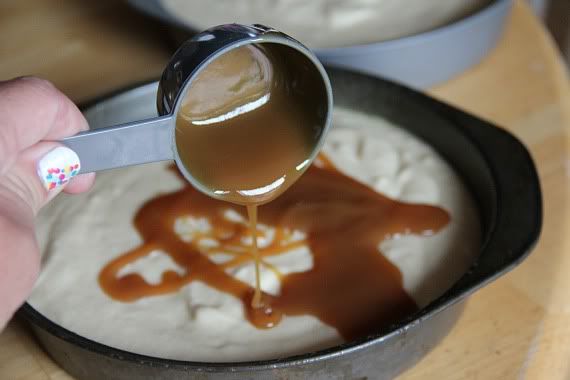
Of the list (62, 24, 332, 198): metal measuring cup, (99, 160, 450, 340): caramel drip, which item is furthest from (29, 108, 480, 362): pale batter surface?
(62, 24, 332, 198): metal measuring cup

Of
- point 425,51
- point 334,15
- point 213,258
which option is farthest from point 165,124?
point 334,15

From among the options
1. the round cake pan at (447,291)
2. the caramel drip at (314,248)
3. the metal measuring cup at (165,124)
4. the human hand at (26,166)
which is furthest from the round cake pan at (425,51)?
the human hand at (26,166)

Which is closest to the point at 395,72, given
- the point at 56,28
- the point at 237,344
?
the point at 237,344

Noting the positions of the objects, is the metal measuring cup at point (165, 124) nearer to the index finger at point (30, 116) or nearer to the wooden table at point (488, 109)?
the index finger at point (30, 116)

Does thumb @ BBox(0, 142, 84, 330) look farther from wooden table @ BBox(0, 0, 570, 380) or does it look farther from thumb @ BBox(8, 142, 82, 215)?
wooden table @ BBox(0, 0, 570, 380)

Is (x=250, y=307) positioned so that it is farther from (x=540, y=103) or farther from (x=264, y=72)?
(x=540, y=103)

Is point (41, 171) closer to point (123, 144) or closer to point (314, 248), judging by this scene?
point (123, 144)
